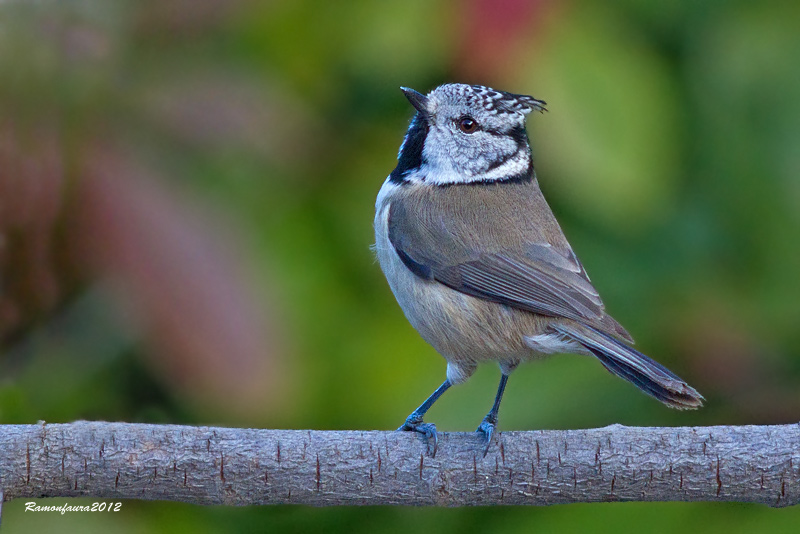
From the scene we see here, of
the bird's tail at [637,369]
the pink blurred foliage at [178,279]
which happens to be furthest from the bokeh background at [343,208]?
the bird's tail at [637,369]

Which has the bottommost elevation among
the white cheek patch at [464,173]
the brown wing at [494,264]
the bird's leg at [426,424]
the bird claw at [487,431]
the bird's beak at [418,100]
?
the bird's leg at [426,424]

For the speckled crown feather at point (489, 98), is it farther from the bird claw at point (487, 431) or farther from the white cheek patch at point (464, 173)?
the bird claw at point (487, 431)

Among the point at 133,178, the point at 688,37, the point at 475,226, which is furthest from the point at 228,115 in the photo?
the point at 688,37

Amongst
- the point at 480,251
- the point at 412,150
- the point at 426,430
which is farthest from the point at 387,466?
the point at 412,150

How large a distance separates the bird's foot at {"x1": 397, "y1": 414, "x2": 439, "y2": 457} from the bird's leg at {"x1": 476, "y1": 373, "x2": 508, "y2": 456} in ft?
0.53

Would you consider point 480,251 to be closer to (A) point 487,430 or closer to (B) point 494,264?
(B) point 494,264

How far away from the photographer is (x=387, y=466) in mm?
3023

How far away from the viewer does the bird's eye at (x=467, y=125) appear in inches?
151

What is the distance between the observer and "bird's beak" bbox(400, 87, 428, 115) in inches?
146

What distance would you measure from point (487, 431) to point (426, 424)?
0.20m

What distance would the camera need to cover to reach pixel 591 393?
3775 millimetres

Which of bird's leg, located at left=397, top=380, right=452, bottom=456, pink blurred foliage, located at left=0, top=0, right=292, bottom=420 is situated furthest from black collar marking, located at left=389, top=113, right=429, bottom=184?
bird's leg, located at left=397, top=380, right=452, bottom=456

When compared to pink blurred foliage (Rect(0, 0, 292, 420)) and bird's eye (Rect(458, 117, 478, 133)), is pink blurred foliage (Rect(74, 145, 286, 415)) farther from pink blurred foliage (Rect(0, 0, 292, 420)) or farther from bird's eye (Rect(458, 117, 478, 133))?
bird's eye (Rect(458, 117, 478, 133))

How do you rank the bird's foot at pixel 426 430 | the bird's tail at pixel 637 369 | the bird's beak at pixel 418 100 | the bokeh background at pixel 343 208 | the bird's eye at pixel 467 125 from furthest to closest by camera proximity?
the bird's eye at pixel 467 125 < the bird's beak at pixel 418 100 < the bokeh background at pixel 343 208 < the bird's foot at pixel 426 430 < the bird's tail at pixel 637 369
